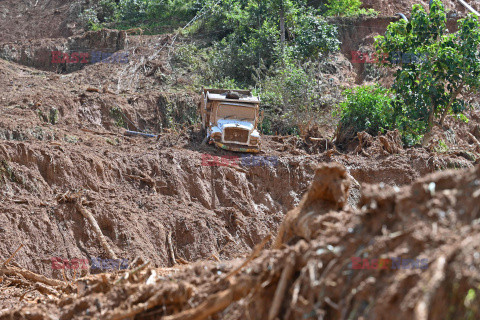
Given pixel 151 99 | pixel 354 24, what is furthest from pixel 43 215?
pixel 354 24

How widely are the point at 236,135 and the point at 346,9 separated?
15.7 metres

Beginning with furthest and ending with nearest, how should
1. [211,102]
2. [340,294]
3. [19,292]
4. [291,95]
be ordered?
[291,95] → [211,102] → [19,292] → [340,294]

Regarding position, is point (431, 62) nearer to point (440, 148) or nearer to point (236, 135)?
Result: point (440, 148)

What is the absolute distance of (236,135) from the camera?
17.7 m

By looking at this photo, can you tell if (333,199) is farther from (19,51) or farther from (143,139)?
(19,51)

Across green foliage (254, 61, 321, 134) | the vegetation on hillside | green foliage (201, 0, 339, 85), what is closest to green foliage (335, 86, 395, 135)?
the vegetation on hillside

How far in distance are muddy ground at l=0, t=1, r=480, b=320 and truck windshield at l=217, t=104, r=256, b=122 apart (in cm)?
111

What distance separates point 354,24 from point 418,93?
12.5 m

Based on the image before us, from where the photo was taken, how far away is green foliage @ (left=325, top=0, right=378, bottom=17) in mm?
30391

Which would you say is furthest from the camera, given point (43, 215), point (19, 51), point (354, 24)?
point (354, 24)

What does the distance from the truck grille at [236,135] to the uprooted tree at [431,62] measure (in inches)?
198

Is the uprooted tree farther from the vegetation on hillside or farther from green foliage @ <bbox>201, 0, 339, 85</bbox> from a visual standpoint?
green foliage @ <bbox>201, 0, 339, 85</bbox>

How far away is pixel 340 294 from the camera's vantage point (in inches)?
167

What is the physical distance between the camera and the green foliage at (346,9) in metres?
30.4
